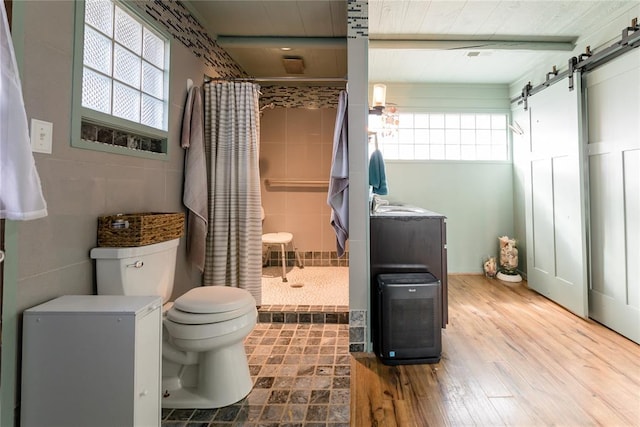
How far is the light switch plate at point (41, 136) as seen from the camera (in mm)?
1092

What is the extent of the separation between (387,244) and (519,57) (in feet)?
8.17

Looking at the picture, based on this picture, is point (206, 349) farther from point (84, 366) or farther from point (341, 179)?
point (341, 179)

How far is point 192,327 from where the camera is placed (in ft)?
4.46

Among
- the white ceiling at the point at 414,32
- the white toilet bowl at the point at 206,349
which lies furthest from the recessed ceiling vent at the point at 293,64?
the white toilet bowl at the point at 206,349

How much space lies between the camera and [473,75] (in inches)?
136

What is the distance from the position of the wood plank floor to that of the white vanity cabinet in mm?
936

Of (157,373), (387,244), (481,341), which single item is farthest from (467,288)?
(157,373)

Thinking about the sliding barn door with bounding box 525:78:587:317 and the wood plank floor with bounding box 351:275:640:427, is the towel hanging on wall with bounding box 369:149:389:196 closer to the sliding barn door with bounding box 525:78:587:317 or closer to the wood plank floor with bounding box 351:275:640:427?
the wood plank floor with bounding box 351:275:640:427

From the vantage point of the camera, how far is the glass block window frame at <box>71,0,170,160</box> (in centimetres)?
133

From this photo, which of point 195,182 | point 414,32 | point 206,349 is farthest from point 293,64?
point 206,349

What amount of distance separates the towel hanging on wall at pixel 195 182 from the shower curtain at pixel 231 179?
0.10 m

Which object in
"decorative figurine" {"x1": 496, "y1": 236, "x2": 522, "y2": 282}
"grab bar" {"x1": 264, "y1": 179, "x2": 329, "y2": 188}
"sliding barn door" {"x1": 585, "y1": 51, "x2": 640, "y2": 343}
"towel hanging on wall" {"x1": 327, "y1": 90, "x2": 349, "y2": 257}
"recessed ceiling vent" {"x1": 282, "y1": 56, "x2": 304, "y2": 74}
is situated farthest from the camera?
"grab bar" {"x1": 264, "y1": 179, "x2": 329, "y2": 188}

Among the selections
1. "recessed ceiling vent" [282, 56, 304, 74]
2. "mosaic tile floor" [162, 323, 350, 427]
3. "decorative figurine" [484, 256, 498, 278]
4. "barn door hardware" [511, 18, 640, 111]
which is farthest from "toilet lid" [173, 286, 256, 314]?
"decorative figurine" [484, 256, 498, 278]

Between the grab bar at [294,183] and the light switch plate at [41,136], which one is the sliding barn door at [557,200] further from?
the light switch plate at [41,136]
